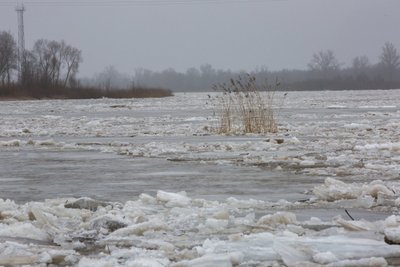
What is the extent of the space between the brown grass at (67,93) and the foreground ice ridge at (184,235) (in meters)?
63.2

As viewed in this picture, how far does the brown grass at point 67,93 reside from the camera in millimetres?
68250

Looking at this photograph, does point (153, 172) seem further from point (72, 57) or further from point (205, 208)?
point (72, 57)

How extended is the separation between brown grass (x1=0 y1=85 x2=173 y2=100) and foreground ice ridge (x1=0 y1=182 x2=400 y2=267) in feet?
207

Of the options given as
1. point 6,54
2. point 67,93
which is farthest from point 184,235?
point 6,54

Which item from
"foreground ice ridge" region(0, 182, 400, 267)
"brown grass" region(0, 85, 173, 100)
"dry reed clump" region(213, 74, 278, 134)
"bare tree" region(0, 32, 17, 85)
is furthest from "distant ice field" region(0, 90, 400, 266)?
"bare tree" region(0, 32, 17, 85)

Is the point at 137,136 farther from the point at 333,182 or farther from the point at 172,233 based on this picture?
the point at 172,233

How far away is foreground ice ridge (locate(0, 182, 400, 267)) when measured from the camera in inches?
131

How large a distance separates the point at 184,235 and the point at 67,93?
240ft

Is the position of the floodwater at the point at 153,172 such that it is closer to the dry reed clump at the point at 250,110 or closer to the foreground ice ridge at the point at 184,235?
the foreground ice ridge at the point at 184,235

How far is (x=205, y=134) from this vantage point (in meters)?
15.1

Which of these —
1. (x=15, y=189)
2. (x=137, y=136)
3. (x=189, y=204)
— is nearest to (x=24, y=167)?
(x=15, y=189)

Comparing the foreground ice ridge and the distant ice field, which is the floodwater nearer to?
the distant ice field

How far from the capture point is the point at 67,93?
75.2 meters

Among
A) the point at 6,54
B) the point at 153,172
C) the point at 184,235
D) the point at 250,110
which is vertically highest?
the point at 6,54
